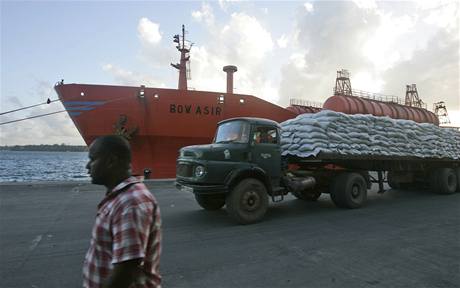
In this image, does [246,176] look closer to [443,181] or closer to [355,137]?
[355,137]

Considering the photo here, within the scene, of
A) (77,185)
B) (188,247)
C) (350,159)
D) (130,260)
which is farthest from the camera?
(77,185)

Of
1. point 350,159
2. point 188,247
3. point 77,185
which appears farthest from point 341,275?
point 77,185

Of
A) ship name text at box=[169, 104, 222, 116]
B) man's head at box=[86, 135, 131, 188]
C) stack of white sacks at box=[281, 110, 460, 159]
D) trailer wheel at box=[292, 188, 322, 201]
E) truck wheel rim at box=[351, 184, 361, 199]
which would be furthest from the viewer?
ship name text at box=[169, 104, 222, 116]

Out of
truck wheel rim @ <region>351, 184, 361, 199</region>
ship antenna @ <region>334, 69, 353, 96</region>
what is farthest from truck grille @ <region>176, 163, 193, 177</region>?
ship antenna @ <region>334, 69, 353, 96</region>

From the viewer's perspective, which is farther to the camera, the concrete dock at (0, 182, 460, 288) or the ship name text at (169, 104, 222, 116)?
the ship name text at (169, 104, 222, 116)

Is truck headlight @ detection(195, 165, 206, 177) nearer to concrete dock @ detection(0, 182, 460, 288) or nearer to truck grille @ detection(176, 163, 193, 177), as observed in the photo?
truck grille @ detection(176, 163, 193, 177)

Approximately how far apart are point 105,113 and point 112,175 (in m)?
13.5

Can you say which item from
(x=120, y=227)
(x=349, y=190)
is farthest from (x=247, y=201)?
(x=120, y=227)

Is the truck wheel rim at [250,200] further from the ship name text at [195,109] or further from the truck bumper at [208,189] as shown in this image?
the ship name text at [195,109]

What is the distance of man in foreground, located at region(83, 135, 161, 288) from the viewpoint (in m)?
1.46

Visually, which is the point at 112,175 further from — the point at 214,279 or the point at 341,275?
the point at 341,275

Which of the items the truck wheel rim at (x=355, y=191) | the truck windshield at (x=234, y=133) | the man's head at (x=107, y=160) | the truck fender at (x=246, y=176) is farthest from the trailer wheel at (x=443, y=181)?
the man's head at (x=107, y=160)

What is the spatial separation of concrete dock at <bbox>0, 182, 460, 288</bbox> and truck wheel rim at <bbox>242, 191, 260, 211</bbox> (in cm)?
41

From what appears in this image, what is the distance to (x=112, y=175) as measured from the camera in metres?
1.71
